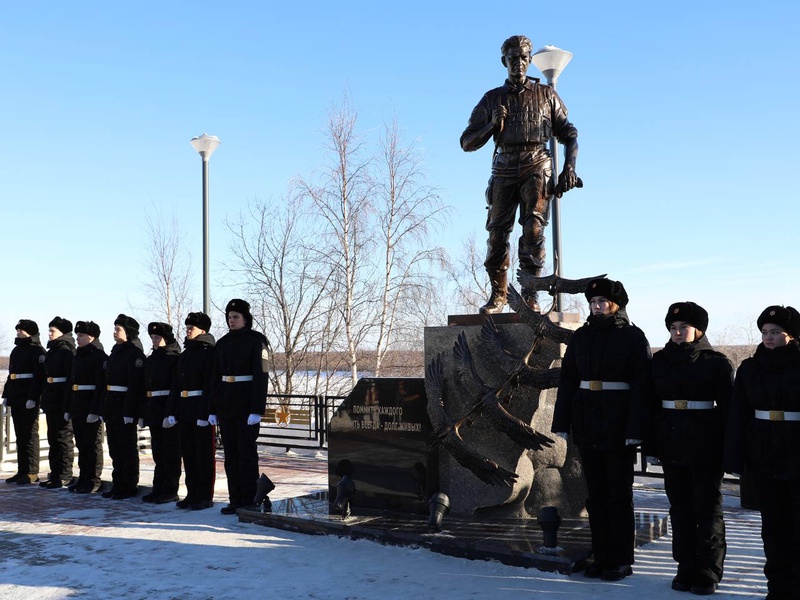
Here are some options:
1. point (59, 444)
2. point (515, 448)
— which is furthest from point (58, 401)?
point (515, 448)

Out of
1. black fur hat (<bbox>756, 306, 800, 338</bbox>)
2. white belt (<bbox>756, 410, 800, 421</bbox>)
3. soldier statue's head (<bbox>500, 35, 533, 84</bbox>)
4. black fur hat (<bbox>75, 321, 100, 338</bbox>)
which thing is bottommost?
white belt (<bbox>756, 410, 800, 421</bbox>)

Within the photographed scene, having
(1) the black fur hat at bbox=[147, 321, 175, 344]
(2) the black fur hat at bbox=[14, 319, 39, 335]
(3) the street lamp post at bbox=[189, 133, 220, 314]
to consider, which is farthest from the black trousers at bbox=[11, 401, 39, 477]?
(3) the street lamp post at bbox=[189, 133, 220, 314]

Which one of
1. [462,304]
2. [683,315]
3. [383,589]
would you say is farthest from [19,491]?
[462,304]

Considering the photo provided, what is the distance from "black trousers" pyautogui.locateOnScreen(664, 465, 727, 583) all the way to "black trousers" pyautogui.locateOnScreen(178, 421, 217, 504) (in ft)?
15.7

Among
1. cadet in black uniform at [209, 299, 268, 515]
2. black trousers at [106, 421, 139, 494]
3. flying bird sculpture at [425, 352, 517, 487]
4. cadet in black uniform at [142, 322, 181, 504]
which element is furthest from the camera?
black trousers at [106, 421, 139, 494]

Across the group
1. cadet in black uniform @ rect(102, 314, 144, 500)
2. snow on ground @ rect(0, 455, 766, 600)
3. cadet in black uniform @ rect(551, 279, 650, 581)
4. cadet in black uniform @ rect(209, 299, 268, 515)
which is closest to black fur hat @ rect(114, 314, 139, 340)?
cadet in black uniform @ rect(102, 314, 144, 500)

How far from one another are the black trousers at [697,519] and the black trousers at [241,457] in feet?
13.5

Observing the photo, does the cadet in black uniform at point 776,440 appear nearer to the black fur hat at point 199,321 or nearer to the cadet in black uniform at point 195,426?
the cadet in black uniform at point 195,426

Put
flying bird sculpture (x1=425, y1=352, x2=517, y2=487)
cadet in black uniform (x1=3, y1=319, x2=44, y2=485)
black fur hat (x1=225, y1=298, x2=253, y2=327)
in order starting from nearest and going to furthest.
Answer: flying bird sculpture (x1=425, y1=352, x2=517, y2=487) → black fur hat (x1=225, y1=298, x2=253, y2=327) → cadet in black uniform (x1=3, y1=319, x2=44, y2=485)

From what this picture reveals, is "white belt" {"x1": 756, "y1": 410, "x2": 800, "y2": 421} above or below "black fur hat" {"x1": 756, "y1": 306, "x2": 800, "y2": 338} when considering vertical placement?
below

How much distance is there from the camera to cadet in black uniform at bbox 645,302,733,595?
494 centimetres

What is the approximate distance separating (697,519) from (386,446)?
3105 mm

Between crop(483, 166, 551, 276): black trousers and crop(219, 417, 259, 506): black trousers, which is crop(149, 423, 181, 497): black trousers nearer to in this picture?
crop(219, 417, 259, 506): black trousers

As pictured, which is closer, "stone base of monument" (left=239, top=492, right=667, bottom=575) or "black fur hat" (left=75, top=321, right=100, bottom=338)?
"stone base of monument" (left=239, top=492, right=667, bottom=575)
